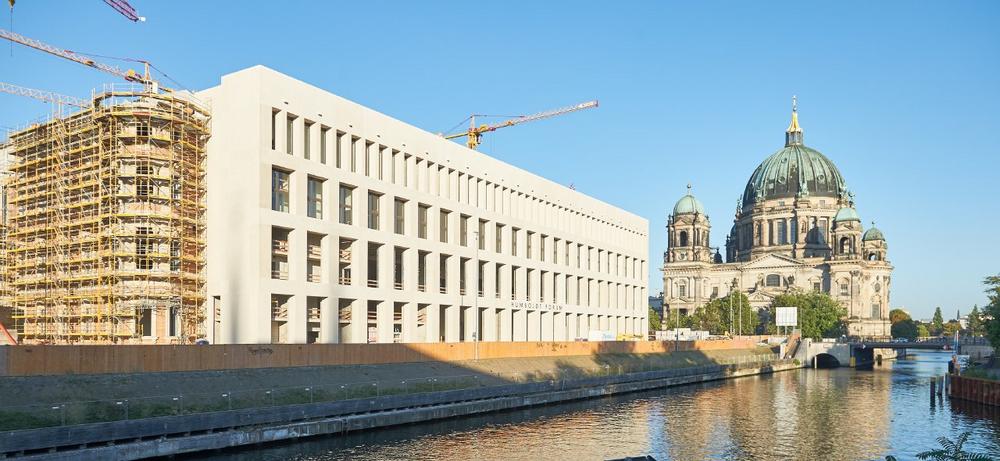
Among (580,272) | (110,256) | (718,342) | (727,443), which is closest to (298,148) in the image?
(110,256)

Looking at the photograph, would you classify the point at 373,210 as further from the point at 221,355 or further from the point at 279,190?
the point at 221,355

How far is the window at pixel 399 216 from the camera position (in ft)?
264

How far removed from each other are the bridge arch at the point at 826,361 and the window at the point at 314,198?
367 feet

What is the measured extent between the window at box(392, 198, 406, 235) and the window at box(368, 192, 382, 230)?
8.83 ft

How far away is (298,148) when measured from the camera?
68.5 meters

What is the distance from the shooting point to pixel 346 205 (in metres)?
74.3

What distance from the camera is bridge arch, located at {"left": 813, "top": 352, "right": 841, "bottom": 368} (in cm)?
15762

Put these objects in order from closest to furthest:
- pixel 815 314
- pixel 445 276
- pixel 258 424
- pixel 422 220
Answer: pixel 258 424 → pixel 422 220 → pixel 445 276 → pixel 815 314

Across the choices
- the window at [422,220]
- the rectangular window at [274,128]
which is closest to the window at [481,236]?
the window at [422,220]

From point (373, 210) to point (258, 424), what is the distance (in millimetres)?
34191

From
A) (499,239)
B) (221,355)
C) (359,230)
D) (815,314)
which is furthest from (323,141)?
(815,314)

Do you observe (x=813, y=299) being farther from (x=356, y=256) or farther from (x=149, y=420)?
(x=149, y=420)

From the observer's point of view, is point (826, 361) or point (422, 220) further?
A: point (826, 361)

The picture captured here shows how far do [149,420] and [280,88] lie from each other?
32.8 meters
